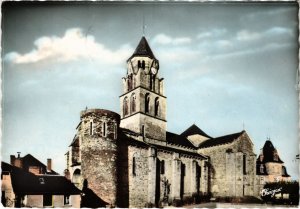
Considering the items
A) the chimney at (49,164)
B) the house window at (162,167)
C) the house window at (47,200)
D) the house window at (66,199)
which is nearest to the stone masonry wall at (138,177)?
the house window at (162,167)

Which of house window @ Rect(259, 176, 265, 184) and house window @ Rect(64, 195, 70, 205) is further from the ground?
house window @ Rect(64, 195, 70, 205)

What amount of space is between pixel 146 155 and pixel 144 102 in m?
3.82

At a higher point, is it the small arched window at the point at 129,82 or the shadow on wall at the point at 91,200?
the small arched window at the point at 129,82

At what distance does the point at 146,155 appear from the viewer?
18.3 meters

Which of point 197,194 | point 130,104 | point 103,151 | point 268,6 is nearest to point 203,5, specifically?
point 268,6

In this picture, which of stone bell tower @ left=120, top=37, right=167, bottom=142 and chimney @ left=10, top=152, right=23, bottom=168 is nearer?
chimney @ left=10, top=152, right=23, bottom=168

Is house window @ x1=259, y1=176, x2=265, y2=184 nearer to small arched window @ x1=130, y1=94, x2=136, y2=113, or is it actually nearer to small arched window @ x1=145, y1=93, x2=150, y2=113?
small arched window @ x1=145, y1=93, x2=150, y2=113

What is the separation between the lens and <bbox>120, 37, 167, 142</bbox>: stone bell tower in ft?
66.8

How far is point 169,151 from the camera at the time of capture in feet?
65.7

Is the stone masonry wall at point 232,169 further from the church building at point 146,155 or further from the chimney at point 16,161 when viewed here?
the chimney at point 16,161

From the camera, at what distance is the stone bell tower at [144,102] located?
20.4 m

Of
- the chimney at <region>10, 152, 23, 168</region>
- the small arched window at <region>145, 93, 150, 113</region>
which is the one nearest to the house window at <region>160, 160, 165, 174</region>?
the small arched window at <region>145, 93, 150, 113</region>

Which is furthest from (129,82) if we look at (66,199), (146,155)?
(66,199)

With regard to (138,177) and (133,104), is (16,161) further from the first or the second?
(133,104)
